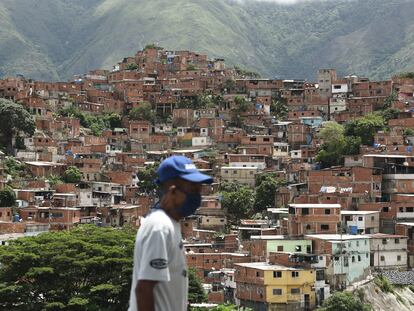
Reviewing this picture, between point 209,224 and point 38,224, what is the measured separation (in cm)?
824

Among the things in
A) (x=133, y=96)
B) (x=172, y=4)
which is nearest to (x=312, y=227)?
(x=133, y=96)

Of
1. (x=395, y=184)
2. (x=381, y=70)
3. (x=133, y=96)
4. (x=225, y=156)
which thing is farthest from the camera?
(x=381, y=70)

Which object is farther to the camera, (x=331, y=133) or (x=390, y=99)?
(x=390, y=99)

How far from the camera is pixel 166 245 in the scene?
4.77 m

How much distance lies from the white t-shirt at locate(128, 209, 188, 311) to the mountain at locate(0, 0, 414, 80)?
4240 inches

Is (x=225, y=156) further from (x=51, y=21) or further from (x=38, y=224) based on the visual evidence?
(x=51, y=21)

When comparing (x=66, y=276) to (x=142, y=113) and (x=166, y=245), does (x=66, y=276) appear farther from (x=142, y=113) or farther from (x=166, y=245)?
(x=142, y=113)

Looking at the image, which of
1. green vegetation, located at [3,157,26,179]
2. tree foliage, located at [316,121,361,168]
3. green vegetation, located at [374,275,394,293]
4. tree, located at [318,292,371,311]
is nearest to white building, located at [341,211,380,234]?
green vegetation, located at [374,275,394,293]

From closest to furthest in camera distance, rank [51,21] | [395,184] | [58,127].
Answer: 1. [395,184]
2. [58,127]
3. [51,21]

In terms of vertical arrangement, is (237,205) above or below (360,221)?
above

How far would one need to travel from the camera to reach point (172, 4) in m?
151

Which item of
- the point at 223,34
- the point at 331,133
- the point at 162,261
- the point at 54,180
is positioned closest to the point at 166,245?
the point at 162,261

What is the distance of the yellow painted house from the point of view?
1140 inches

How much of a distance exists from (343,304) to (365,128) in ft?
67.6
